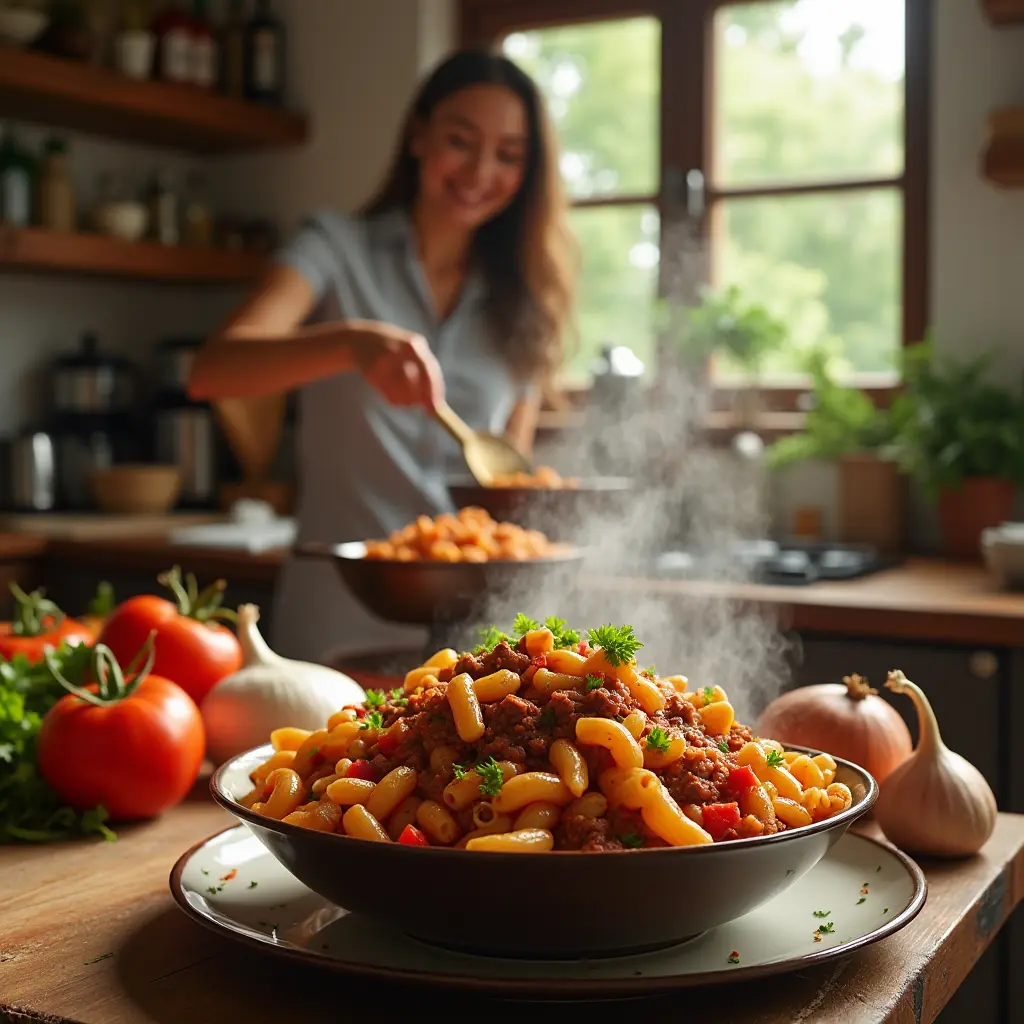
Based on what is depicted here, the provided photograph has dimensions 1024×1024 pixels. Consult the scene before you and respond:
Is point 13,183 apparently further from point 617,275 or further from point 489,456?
point 489,456

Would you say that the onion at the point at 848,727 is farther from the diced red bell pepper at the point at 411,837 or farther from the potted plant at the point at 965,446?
the potted plant at the point at 965,446

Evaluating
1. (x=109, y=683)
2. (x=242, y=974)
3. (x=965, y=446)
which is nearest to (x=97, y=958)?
(x=242, y=974)

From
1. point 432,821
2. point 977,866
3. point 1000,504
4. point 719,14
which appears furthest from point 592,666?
point 719,14

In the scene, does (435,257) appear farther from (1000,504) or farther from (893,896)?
(893,896)

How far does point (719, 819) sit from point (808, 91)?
2756 millimetres

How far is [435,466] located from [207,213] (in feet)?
5.72

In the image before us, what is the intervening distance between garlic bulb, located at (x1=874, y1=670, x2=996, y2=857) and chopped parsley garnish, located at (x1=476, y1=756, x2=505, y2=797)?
0.33 meters

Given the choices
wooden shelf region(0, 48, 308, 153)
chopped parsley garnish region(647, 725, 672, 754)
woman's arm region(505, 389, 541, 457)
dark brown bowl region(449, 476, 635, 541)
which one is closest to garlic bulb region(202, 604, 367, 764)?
chopped parsley garnish region(647, 725, 672, 754)

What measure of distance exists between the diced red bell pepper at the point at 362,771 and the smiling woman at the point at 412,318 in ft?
4.71

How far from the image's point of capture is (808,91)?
316 cm

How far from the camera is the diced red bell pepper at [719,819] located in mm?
716

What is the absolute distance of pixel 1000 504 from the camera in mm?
2740

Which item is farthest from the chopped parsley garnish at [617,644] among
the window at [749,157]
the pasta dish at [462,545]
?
the window at [749,157]

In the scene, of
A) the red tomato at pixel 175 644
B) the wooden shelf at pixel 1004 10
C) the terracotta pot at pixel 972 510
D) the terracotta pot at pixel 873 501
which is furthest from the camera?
the terracotta pot at pixel 873 501
